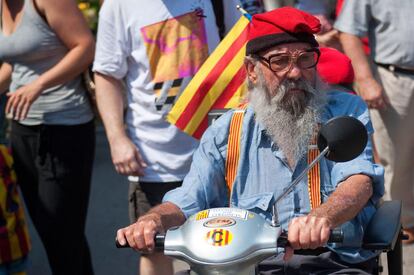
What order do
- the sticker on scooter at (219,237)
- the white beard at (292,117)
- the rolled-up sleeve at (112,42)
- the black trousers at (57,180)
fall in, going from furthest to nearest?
1. the black trousers at (57,180)
2. the rolled-up sleeve at (112,42)
3. the white beard at (292,117)
4. the sticker on scooter at (219,237)

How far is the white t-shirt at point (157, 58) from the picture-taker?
181 inches

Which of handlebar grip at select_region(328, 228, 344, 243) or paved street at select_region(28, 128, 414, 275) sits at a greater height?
handlebar grip at select_region(328, 228, 344, 243)

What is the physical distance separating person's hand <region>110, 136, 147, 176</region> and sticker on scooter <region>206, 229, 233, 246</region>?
168cm

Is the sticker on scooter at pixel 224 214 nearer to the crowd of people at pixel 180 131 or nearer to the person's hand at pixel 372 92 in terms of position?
the crowd of people at pixel 180 131

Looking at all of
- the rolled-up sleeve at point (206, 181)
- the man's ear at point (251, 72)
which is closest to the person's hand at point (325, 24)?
the man's ear at point (251, 72)

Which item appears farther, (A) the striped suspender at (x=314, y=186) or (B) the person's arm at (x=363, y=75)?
(B) the person's arm at (x=363, y=75)

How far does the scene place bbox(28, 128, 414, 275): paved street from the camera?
6.34 meters

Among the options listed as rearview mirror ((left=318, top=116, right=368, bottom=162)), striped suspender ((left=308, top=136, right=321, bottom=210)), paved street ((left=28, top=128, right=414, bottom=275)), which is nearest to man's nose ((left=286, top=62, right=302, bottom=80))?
striped suspender ((left=308, top=136, right=321, bottom=210))

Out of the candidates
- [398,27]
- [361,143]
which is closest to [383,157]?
[398,27]

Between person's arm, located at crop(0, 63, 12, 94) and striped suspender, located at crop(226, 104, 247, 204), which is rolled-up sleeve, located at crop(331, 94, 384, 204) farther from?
person's arm, located at crop(0, 63, 12, 94)

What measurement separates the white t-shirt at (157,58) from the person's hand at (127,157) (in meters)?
0.09

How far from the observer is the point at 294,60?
371cm

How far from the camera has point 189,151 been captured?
4.74m

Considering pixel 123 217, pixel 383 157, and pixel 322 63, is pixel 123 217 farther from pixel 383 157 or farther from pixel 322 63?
pixel 322 63
